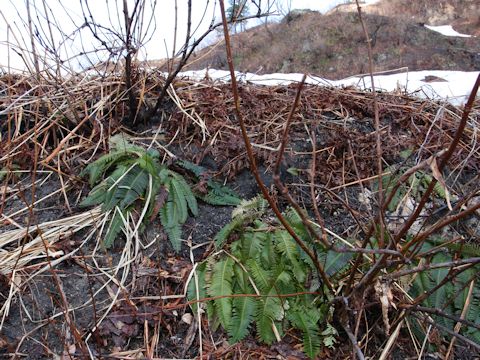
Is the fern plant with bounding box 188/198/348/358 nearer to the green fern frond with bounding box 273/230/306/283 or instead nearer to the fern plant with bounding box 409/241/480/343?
the green fern frond with bounding box 273/230/306/283

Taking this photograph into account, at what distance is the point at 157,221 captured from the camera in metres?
2.16

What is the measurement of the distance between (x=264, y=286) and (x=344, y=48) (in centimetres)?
2207

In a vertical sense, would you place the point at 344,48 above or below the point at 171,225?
above

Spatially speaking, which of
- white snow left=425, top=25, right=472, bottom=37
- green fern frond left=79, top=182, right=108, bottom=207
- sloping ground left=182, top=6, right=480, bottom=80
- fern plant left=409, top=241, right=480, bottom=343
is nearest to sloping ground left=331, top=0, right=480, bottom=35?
white snow left=425, top=25, right=472, bottom=37

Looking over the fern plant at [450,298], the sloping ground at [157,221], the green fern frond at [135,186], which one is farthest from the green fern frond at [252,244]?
the fern plant at [450,298]

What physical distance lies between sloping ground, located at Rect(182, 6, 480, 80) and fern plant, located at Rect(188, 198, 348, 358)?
1576 centimetres

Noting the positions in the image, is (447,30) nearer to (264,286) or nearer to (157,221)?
(157,221)

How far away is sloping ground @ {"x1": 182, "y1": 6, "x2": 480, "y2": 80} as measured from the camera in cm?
1843

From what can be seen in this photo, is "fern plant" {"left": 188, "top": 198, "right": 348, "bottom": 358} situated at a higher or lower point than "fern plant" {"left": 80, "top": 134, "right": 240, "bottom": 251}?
lower

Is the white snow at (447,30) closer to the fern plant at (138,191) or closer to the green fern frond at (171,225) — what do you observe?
the fern plant at (138,191)

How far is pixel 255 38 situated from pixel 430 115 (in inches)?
938

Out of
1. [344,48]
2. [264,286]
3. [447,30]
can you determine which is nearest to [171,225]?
[264,286]

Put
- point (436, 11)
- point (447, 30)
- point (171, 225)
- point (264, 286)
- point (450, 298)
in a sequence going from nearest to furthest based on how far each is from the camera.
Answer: point (450, 298)
point (264, 286)
point (171, 225)
point (447, 30)
point (436, 11)

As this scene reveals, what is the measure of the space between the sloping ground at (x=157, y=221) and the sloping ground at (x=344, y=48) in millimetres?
14731
